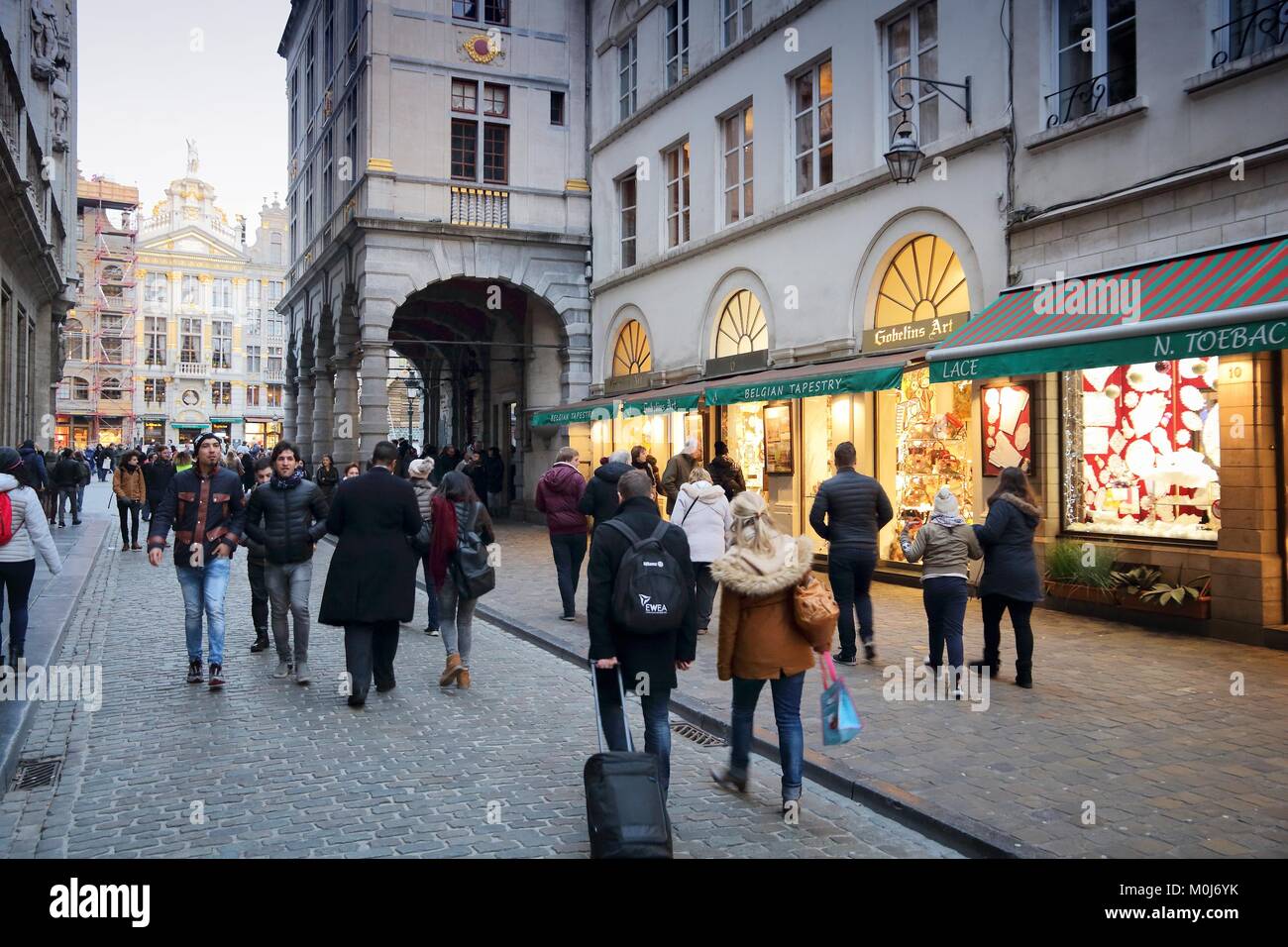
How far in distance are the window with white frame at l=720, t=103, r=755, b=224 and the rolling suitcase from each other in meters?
13.8

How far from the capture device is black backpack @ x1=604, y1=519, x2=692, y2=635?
4.59m

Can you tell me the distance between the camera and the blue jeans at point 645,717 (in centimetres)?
478

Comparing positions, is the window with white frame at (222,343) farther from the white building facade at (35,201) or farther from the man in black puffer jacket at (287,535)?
the man in black puffer jacket at (287,535)

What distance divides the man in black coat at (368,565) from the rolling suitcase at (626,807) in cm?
330

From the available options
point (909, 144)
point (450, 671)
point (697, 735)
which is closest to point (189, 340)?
point (909, 144)

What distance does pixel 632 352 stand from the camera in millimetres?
21484

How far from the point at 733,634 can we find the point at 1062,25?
942cm

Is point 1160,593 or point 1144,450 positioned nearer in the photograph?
point 1160,593

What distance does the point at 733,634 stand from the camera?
493 centimetres

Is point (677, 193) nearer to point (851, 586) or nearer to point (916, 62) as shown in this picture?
point (916, 62)

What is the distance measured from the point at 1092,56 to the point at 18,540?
1125 centimetres

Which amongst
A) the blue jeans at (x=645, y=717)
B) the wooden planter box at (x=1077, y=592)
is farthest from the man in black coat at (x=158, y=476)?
the blue jeans at (x=645, y=717)
